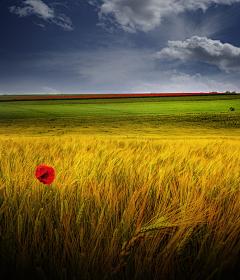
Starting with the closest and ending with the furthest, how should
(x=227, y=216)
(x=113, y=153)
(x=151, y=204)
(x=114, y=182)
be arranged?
1. (x=227, y=216)
2. (x=151, y=204)
3. (x=114, y=182)
4. (x=113, y=153)

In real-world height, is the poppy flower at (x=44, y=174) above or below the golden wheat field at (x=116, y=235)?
above

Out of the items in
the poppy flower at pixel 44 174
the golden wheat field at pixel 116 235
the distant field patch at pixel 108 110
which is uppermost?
the distant field patch at pixel 108 110

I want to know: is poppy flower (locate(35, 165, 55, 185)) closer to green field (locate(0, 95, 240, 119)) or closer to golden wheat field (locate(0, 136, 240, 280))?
golden wheat field (locate(0, 136, 240, 280))

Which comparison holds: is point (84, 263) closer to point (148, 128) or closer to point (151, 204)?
point (151, 204)

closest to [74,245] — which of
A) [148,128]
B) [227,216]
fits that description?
[227,216]

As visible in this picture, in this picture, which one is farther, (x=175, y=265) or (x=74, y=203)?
(x=74, y=203)

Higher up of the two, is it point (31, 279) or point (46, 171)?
point (46, 171)

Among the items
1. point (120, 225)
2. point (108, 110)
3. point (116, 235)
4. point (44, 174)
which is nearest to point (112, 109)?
point (108, 110)

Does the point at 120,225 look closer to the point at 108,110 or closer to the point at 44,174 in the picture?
the point at 44,174

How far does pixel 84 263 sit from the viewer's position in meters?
0.53

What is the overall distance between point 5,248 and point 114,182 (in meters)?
0.58

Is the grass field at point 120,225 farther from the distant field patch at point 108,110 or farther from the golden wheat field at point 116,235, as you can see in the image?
the distant field patch at point 108,110

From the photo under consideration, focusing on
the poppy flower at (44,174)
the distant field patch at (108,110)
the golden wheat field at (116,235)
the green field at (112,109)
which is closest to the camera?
the golden wheat field at (116,235)

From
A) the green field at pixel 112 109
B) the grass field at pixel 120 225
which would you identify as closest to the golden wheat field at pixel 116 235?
the grass field at pixel 120 225
